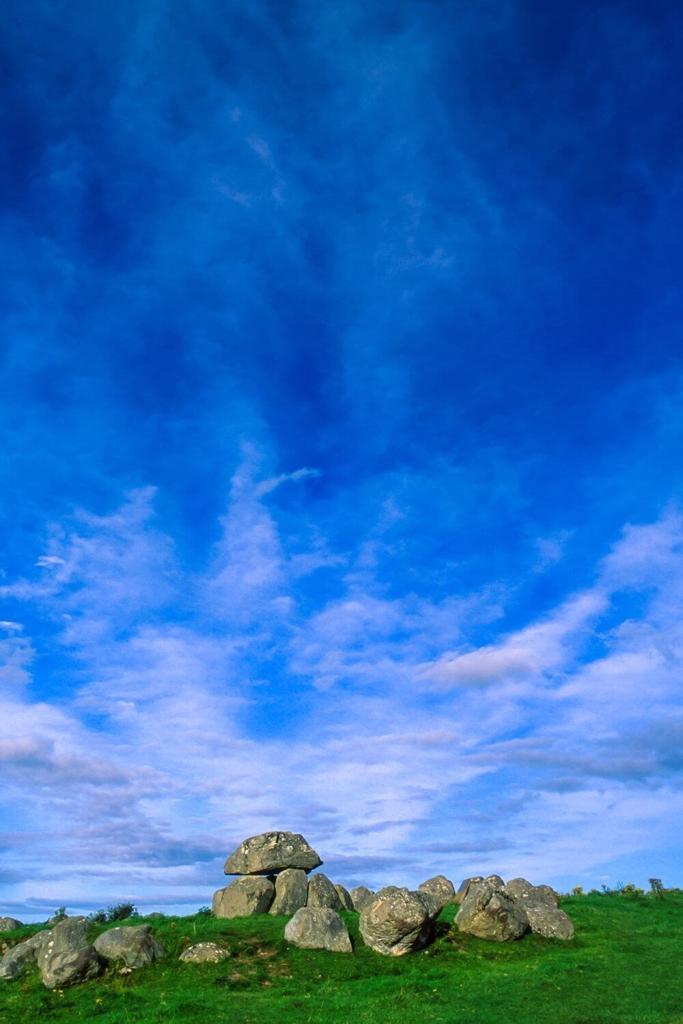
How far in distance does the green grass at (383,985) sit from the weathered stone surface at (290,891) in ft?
10.2

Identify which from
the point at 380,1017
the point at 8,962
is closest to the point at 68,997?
the point at 8,962

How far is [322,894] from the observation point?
45125 millimetres

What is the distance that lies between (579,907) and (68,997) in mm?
27851

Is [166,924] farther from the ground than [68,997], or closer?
farther from the ground

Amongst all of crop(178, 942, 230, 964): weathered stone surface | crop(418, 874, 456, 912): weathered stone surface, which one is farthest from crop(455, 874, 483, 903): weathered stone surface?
crop(178, 942, 230, 964): weathered stone surface

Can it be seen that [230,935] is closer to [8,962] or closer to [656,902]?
[8,962]

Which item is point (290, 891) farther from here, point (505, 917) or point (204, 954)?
→ point (505, 917)

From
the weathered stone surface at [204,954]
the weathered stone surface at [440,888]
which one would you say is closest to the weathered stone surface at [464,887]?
the weathered stone surface at [440,888]

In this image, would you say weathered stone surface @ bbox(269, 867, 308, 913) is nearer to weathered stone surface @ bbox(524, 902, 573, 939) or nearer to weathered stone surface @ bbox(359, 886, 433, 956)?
weathered stone surface @ bbox(359, 886, 433, 956)

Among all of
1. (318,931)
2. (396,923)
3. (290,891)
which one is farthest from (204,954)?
(290,891)

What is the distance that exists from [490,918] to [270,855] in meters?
Result: 14.2

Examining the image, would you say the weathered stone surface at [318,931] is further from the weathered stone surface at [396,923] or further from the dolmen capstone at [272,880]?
the dolmen capstone at [272,880]

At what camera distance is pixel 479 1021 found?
89.4 feet

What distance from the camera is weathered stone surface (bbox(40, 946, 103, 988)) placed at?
34156 mm
